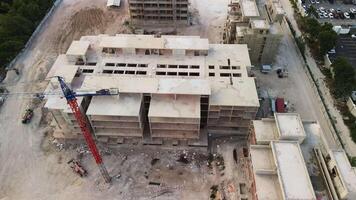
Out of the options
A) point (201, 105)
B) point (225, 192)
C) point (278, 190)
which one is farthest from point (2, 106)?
point (278, 190)

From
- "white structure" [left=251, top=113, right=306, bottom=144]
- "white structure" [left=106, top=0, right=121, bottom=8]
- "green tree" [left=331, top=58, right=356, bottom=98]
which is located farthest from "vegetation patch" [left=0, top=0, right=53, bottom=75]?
"green tree" [left=331, top=58, right=356, bottom=98]

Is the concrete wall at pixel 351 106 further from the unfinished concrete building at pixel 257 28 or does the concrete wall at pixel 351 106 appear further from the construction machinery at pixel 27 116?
the construction machinery at pixel 27 116

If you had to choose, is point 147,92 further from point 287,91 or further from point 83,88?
point 287,91

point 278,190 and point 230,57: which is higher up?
point 230,57

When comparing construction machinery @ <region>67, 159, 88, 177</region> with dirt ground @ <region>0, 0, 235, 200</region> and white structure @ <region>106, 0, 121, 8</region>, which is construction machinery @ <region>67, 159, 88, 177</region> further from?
white structure @ <region>106, 0, 121, 8</region>

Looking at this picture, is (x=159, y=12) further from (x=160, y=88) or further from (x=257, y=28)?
(x=160, y=88)

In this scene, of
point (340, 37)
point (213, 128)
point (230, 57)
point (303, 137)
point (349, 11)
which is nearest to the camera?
point (303, 137)
